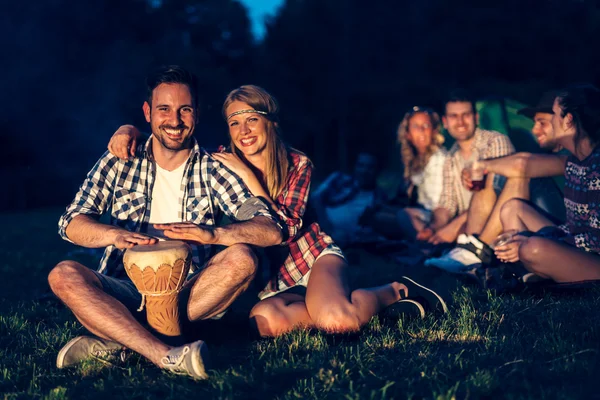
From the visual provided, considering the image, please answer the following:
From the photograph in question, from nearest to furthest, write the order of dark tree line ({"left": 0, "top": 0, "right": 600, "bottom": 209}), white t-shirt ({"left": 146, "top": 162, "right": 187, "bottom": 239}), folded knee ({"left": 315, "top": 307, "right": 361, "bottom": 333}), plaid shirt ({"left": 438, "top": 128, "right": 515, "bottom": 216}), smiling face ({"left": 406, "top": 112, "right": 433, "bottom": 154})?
folded knee ({"left": 315, "top": 307, "right": 361, "bottom": 333}) → white t-shirt ({"left": 146, "top": 162, "right": 187, "bottom": 239}) → plaid shirt ({"left": 438, "top": 128, "right": 515, "bottom": 216}) → smiling face ({"left": 406, "top": 112, "right": 433, "bottom": 154}) → dark tree line ({"left": 0, "top": 0, "right": 600, "bottom": 209})

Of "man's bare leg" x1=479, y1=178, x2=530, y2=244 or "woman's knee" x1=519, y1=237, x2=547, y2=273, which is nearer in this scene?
"woman's knee" x1=519, y1=237, x2=547, y2=273

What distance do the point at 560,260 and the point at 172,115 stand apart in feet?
8.99

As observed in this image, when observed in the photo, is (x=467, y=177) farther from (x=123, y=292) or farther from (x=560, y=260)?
(x=123, y=292)

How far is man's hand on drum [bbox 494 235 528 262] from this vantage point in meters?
4.46

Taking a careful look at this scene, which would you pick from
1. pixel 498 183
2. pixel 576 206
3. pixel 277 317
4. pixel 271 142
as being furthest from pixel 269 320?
pixel 498 183

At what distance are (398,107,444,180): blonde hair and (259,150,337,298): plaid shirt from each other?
3.47 meters

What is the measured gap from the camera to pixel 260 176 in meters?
4.21

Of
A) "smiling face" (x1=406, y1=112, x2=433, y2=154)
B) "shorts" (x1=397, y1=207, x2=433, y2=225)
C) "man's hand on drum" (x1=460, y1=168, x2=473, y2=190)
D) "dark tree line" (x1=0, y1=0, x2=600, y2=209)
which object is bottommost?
"shorts" (x1=397, y1=207, x2=433, y2=225)

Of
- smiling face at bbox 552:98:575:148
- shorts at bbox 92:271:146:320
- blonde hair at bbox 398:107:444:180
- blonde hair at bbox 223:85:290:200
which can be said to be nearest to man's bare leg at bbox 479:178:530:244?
smiling face at bbox 552:98:575:148

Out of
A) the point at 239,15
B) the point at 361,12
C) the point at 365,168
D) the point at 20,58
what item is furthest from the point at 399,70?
the point at 365,168

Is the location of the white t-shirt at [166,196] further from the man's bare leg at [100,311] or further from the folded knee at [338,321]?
the folded knee at [338,321]

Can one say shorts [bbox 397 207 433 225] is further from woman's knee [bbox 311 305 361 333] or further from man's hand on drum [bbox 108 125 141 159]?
man's hand on drum [bbox 108 125 141 159]

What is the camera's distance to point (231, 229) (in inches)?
135

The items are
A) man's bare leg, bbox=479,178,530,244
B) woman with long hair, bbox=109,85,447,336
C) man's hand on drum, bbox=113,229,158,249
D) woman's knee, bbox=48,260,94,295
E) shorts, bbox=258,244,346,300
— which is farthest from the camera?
man's bare leg, bbox=479,178,530,244
